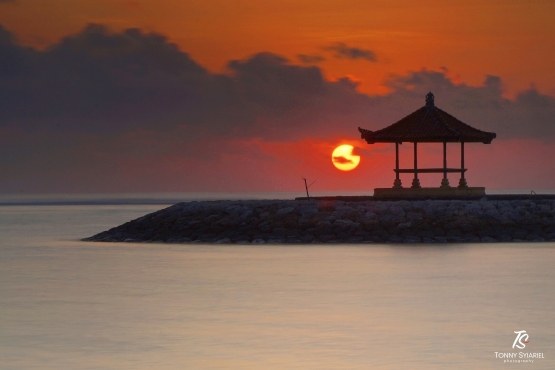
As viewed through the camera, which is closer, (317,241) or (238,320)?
(238,320)

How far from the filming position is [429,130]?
43.8m

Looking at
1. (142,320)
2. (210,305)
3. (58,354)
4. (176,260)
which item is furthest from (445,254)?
(58,354)

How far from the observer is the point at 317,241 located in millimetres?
40594

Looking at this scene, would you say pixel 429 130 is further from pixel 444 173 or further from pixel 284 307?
pixel 284 307

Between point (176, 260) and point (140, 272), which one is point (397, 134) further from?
point (140, 272)

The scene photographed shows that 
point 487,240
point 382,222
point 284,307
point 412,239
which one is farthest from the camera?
point 382,222

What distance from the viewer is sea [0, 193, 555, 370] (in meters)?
16.7

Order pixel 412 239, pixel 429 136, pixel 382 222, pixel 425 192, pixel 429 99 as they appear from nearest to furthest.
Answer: pixel 412 239 < pixel 382 222 < pixel 429 136 < pixel 425 192 < pixel 429 99

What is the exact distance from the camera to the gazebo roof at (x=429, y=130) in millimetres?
43719

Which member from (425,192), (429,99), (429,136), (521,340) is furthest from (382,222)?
(521,340)

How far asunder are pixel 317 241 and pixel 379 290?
550 inches

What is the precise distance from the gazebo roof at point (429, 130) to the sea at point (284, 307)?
6.28m

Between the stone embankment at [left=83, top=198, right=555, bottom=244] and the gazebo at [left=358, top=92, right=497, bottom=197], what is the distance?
9.72 feet

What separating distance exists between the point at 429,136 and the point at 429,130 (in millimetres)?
324
